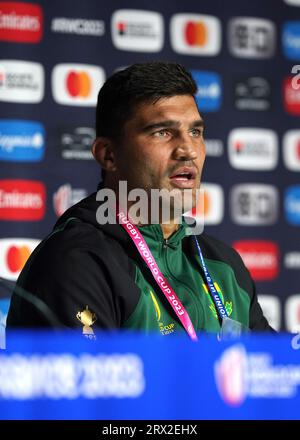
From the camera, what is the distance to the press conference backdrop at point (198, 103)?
311cm

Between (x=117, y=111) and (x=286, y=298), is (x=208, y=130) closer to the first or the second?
(x=286, y=298)

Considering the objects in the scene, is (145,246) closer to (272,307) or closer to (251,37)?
(272,307)

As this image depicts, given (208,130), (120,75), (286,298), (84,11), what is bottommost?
(286,298)

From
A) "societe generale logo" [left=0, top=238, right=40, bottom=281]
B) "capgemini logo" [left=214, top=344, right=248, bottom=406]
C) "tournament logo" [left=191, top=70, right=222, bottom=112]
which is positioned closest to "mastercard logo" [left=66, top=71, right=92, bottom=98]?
"tournament logo" [left=191, top=70, right=222, bottom=112]

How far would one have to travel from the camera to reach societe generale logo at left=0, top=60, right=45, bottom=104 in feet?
10.1

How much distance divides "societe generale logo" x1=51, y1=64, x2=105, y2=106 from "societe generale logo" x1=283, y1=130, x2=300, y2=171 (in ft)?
2.87

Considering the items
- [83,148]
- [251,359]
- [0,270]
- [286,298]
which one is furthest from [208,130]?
[251,359]

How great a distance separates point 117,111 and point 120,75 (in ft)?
0.24

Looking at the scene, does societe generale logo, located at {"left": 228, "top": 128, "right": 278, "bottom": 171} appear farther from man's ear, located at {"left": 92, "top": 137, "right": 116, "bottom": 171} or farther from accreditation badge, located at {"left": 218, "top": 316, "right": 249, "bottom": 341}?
accreditation badge, located at {"left": 218, "top": 316, "right": 249, "bottom": 341}

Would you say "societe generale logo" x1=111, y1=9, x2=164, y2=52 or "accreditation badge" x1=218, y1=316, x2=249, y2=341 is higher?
"societe generale logo" x1=111, y1=9, x2=164, y2=52

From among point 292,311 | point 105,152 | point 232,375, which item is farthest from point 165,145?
point 292,311

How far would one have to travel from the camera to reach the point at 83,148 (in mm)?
3182

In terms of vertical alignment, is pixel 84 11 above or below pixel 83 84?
above

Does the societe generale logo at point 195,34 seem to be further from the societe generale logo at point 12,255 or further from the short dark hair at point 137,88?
the short dark hair at point 137,88
